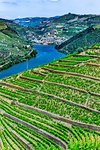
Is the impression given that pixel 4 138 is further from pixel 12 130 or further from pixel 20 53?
pixel 20 53

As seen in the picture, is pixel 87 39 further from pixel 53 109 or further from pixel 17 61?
pixel 53 109

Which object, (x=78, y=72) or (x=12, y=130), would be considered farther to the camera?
(x=78, y=72)

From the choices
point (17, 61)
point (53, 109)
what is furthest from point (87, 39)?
point (53, 109)

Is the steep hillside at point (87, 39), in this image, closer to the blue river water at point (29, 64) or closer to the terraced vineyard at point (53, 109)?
the blue river water at point (29, 64)

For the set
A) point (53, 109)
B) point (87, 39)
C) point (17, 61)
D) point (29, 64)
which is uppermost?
point (87, 39)

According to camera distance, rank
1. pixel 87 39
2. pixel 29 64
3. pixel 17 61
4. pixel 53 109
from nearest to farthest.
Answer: pixel 53 109, pixel 29 64, pixel 17 61, pixel 87 39

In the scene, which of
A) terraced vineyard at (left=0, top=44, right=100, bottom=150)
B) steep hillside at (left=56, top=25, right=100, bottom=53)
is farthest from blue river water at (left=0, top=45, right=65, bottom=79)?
terraced vineyard at (left=0, top=44, right=100, bottom=150)

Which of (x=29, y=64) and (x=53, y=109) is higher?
Answer: (x=29, y=64)

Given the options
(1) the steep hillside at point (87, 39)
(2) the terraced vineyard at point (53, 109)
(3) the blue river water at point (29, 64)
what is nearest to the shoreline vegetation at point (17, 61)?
(3) the blue river water at point (29, 64)

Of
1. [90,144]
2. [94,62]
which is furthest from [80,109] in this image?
[94,62]
